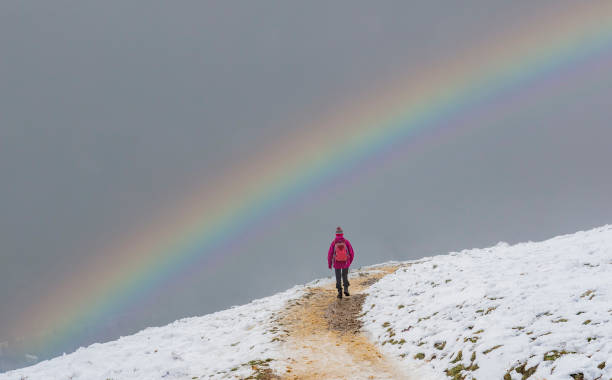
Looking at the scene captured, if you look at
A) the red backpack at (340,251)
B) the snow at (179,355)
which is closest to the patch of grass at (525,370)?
the snow at (179,355)

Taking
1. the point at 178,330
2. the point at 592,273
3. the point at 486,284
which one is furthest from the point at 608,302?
the point at 178,330

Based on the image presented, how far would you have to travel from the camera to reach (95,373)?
12.2 metres

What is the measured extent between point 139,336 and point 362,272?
18.2m

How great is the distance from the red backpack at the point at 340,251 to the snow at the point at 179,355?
15.6 feet

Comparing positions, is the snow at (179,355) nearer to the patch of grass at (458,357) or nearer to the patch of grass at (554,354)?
the patch of grass at (458,357)

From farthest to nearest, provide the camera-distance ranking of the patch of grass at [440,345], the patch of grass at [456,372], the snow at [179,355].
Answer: the snow at [179,355] < the patch of grass at [440,345] < the patch of grass at [456,372]

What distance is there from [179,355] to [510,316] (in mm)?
12288

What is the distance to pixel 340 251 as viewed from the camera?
60.7 feet

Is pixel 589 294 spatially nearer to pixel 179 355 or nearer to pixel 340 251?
pixel 340 251

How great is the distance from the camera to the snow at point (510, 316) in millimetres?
6445

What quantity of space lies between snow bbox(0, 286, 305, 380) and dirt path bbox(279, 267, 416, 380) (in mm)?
955

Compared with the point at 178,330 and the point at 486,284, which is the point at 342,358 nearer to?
the point at 486,284

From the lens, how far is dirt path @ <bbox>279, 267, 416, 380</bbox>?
974 cm

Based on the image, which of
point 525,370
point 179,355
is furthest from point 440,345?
point 179,355
